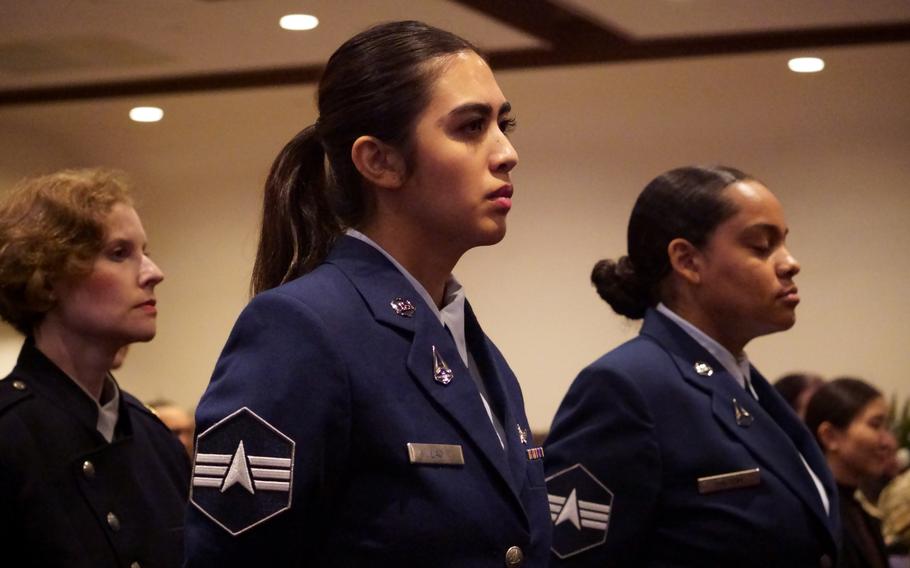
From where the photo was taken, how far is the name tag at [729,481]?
2346 millimetres

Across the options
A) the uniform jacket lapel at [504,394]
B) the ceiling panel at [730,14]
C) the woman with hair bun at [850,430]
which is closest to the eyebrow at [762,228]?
the uniform jacket lapel at [504,394]

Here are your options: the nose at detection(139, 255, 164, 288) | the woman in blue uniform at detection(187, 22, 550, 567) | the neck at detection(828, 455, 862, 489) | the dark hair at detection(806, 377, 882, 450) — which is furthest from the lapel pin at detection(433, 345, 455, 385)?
the dark hair at detection(806, 377, 882, 450)

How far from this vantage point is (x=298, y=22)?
19.7ft

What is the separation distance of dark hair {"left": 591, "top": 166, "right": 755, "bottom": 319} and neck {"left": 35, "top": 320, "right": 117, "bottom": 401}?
3.40 feet

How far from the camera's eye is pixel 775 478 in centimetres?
242

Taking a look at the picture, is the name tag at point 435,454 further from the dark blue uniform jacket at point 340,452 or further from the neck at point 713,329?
the neck at point 713,329

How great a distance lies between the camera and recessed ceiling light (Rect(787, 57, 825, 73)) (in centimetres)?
684

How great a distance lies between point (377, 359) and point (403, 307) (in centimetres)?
10

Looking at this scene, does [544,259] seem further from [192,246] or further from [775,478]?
[775,478]

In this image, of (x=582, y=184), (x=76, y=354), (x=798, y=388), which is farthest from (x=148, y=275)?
(x=582, y=184)

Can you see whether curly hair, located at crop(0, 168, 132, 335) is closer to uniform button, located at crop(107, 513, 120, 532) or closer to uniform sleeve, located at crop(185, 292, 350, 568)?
uniform button, located at crop(107, 513, 120, 532)

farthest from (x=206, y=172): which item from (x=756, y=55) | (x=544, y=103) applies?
(x=756, y=55)

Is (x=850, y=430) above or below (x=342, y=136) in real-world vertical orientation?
below

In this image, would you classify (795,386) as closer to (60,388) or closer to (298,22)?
(298,22)
